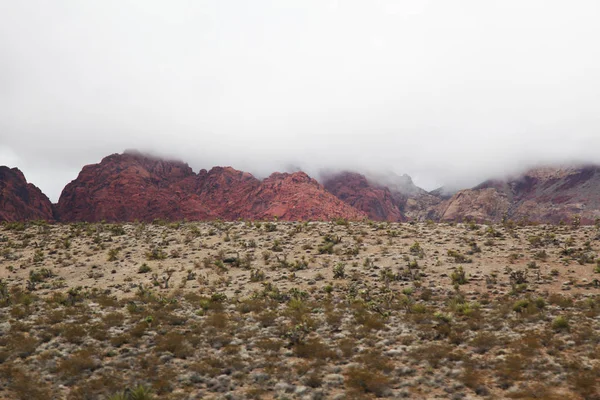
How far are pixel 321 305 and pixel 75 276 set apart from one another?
Answer: 19813mm

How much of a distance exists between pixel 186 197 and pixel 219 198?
1642cm

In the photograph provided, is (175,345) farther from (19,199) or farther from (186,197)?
(19,199)

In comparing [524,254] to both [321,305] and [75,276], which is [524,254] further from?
[75,276]

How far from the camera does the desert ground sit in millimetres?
10727

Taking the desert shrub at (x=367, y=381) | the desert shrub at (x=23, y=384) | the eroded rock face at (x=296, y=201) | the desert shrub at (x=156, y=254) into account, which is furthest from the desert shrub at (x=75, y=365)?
the eroded rock face at (x=296, y=201)

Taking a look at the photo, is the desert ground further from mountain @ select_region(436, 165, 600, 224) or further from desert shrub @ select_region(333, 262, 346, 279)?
mountain @ select_region(436, 165, 600, 224)

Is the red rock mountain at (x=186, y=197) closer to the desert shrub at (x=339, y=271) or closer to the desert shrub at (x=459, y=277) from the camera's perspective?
the desert shrub at (x=339, y=271)

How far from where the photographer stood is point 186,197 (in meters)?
132

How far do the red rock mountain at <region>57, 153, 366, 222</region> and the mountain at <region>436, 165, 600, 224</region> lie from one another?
7643 centimetres

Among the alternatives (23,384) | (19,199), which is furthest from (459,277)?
(19,199)

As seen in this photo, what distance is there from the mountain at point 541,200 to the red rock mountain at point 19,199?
170589 mm

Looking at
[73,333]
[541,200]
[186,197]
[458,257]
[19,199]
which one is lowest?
[541,200]

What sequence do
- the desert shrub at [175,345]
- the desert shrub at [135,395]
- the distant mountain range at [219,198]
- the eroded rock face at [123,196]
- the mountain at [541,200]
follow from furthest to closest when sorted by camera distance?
the mountain at [541,200]
the eroded rock face at [123,196]
the distant mountain range at [219,198]
the desert shrub at [175,345]
the desert shrub at [135,395]

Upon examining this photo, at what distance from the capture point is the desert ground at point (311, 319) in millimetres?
10727
